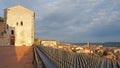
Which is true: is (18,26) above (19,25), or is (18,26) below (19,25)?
below

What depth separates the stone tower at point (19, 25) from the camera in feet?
172

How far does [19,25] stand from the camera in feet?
173

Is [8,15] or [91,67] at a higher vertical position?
[8,15]

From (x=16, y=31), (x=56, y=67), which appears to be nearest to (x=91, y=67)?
(x=56, y=67)

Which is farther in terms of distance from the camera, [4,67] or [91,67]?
[4,67]

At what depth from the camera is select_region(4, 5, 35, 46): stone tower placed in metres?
52.3

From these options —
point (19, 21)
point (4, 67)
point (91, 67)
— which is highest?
point (19, 21)

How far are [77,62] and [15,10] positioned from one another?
165 feet

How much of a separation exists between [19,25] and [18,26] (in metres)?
0.26

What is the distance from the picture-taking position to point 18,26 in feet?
173

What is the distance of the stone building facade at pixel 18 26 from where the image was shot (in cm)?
5231

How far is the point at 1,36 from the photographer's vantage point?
53.1 meters

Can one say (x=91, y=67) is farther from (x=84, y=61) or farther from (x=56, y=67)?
(x=56, y=67)

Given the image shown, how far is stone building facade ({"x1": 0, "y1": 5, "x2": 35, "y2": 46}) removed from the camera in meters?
52.3
